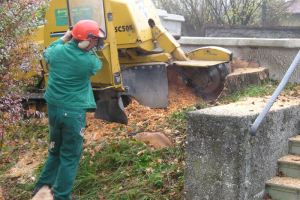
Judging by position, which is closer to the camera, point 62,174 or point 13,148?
point 13,148

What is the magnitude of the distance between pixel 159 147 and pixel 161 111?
1817mm

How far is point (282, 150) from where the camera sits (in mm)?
3785

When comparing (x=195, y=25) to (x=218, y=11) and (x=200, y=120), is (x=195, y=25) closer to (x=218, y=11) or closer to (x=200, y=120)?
(x=218, y=11)

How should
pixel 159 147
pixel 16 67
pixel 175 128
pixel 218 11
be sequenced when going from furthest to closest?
pixel 218 11 → pixel 175 128 → pixel 159 147 → pixel 16 67

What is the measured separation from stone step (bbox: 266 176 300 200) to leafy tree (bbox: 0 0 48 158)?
8.27 feet

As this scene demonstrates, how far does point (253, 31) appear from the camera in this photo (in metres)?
15.1

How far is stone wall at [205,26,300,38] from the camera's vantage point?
14.7 meters

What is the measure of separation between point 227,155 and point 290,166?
3.45ft

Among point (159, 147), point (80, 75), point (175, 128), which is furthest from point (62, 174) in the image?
point (175, 128)

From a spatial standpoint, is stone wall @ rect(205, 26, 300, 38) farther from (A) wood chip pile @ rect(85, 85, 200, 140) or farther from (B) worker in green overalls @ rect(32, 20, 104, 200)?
(B) worker in green overalls @ rect(32, 20, 104, 200)

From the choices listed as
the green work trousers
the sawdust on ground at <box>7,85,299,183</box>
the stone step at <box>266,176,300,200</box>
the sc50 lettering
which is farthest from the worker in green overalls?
the sc50 lettering

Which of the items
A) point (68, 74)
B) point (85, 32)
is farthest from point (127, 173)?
point (85, 32)

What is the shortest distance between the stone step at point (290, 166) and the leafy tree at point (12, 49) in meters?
2.72

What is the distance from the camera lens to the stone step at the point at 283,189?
3361 mm
